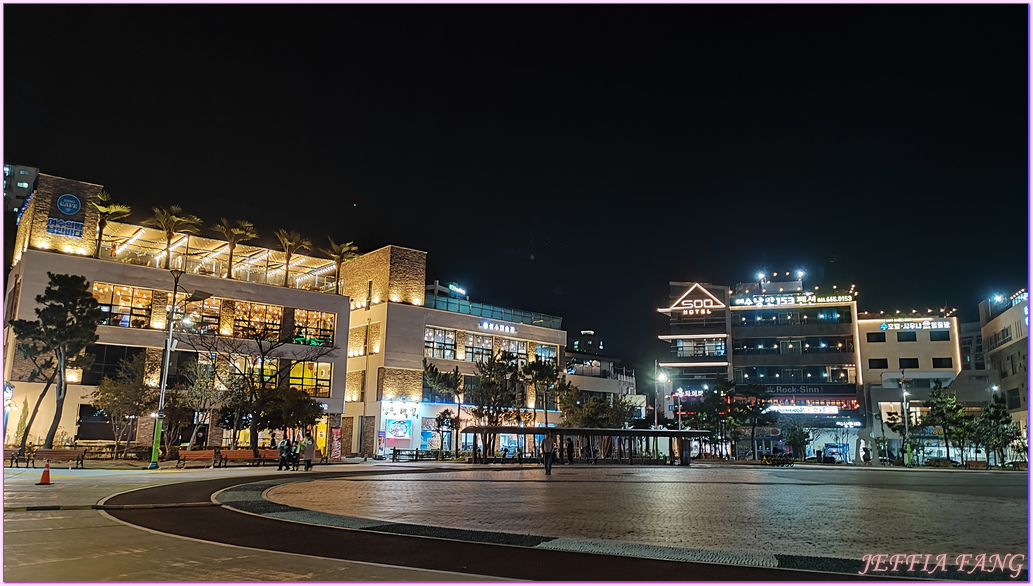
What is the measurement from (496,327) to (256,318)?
1984cm

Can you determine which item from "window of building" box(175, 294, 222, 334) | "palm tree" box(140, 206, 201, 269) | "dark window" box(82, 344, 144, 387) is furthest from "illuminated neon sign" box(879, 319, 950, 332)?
"dark window" box(82, 344, 144, 387)

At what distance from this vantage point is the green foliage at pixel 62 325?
36719 millimetres

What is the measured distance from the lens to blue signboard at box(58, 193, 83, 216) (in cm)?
4419

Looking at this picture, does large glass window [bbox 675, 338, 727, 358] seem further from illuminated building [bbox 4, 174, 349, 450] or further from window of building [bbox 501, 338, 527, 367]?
illuminated building [bbox 4, 174, 349, 450]

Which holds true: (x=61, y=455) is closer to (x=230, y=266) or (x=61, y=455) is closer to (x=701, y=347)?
(x=230, y=266)

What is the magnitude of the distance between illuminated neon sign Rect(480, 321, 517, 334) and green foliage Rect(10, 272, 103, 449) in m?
30.0

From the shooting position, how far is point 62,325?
36.8 m

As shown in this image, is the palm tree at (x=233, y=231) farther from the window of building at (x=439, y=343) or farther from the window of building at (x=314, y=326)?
the window of building at (x=439, y=343)

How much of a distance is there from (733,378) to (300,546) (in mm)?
73755

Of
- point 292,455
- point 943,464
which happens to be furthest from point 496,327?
point 943,464

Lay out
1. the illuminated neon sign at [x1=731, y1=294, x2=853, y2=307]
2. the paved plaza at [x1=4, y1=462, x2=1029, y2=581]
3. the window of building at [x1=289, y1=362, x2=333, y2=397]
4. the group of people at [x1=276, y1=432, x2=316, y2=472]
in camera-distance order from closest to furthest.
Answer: the paved plaza at [x1=4, y1=462, x2=1029, y2=581] → the group of people at [x1=276, y1=432, x2=316, y2=472] → the window of building at [x1=289, y1=362, x2=333, y2=397] → the illuminated neon sign at [x1=731, y1=294, x2=853, y2=307]

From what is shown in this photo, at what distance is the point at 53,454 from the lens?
29094 mm

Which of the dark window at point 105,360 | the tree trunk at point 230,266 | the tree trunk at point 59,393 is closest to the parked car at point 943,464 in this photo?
the tree trunk at point 230,266

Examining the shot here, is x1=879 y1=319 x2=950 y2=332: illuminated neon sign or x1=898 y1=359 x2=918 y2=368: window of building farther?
x1=898 y1=359 x2=918 y2=368: window of building
